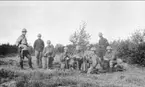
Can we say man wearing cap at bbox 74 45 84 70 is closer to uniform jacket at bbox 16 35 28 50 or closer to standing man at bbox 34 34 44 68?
standing man at bbox 34 34 44 68

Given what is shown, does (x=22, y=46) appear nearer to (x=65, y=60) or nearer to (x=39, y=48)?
(x=39, y=48)

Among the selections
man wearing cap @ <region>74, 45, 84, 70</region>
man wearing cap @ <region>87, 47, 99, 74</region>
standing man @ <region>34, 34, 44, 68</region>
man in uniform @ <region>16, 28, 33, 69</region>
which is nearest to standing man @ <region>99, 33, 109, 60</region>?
man wearing cap @ <region>87, 47, 99, 74</region>

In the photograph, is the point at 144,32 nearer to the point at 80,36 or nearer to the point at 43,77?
the point at 80,36

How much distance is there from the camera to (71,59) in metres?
14.0

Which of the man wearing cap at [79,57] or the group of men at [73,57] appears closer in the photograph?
the group of men at [73,57]

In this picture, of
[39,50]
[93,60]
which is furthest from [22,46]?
[93,60]

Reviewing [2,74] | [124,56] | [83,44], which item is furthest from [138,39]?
[2,74]

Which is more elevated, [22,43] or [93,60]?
[22,43]

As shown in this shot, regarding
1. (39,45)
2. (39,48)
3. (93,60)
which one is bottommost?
(93,60)

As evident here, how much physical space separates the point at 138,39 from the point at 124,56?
7.71 ft

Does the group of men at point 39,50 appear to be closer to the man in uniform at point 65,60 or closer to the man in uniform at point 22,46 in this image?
the man in uniform at point 22,46

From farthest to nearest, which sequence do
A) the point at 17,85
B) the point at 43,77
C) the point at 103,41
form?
the point at 103,41
the point at 43,77
the point at 17,85

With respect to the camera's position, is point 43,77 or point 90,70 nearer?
point 43,77

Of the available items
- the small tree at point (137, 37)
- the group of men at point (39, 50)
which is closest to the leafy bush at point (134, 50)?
the small tree at point (137, 37)
